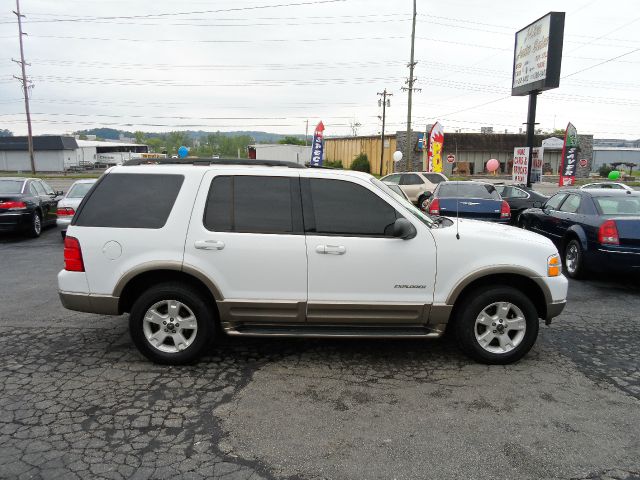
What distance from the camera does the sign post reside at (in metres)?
20.5

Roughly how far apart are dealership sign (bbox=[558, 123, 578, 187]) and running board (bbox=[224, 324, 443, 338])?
25.4 m

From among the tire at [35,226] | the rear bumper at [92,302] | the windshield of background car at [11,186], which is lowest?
the tire at [35,226]

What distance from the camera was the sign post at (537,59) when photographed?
67.2ft

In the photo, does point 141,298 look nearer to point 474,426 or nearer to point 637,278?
point 474,426

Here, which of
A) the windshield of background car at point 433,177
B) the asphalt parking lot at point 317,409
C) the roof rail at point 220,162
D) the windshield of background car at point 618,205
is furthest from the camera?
the windshield of background car at point 433,177

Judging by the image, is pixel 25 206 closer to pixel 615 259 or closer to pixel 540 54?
pixel 615 259

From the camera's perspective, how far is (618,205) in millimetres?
7938

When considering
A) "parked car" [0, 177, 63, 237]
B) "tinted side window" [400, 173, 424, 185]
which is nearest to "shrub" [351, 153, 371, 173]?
"tinted side window" [400, 173, 424, 185]

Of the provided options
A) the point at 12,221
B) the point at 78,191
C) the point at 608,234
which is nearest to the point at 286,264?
the point at 608,234

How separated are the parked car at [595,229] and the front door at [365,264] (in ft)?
14.4

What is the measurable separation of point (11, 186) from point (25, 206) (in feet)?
3.61

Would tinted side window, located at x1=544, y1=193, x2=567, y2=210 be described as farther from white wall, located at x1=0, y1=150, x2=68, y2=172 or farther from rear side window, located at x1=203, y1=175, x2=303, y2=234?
white wall, located at x1=0, y1=150, x2=68, y2=172

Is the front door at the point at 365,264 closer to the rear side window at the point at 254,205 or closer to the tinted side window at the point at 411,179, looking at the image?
the rear side window at the point at 254,205

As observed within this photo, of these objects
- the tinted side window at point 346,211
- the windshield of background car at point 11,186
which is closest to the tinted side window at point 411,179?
the windshield of background car at point 11,186
